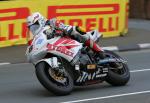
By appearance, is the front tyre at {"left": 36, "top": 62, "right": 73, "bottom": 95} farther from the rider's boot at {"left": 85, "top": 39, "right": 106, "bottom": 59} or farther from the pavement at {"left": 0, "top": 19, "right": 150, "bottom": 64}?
the pavement at {"left": 0, "top": 19, "right": 150, "bottom": 64}

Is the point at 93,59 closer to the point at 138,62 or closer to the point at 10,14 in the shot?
the point at 138,62

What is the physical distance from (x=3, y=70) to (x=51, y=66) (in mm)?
4263

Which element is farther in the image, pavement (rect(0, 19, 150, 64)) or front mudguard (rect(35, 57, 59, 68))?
pavement (rect(0, 19, 150, 64))

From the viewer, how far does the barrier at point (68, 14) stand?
1736 centimetres

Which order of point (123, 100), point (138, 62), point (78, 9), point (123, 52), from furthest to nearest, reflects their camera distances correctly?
point (78, 9)
point (123, 52)
point (138, 62)
point (123, 100)

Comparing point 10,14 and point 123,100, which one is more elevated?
point 10,14

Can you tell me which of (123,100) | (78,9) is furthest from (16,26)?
(123,100)

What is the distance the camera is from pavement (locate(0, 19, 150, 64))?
15766 millimetres

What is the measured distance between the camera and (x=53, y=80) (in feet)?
31.9

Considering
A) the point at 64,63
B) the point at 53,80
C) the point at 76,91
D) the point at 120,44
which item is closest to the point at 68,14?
the point at 120,44

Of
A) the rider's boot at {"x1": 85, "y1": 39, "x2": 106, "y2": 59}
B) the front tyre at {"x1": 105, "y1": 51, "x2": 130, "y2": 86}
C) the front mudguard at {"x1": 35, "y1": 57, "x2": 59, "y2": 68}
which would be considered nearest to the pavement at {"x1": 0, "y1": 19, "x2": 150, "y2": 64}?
the front tyre at {"x1": 105, "y1": 51, "x2": 130, "y2": 86}

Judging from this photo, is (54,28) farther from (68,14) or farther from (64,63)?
(68,14)

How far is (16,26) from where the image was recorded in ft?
57.4

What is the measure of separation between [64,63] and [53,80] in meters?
0.41
